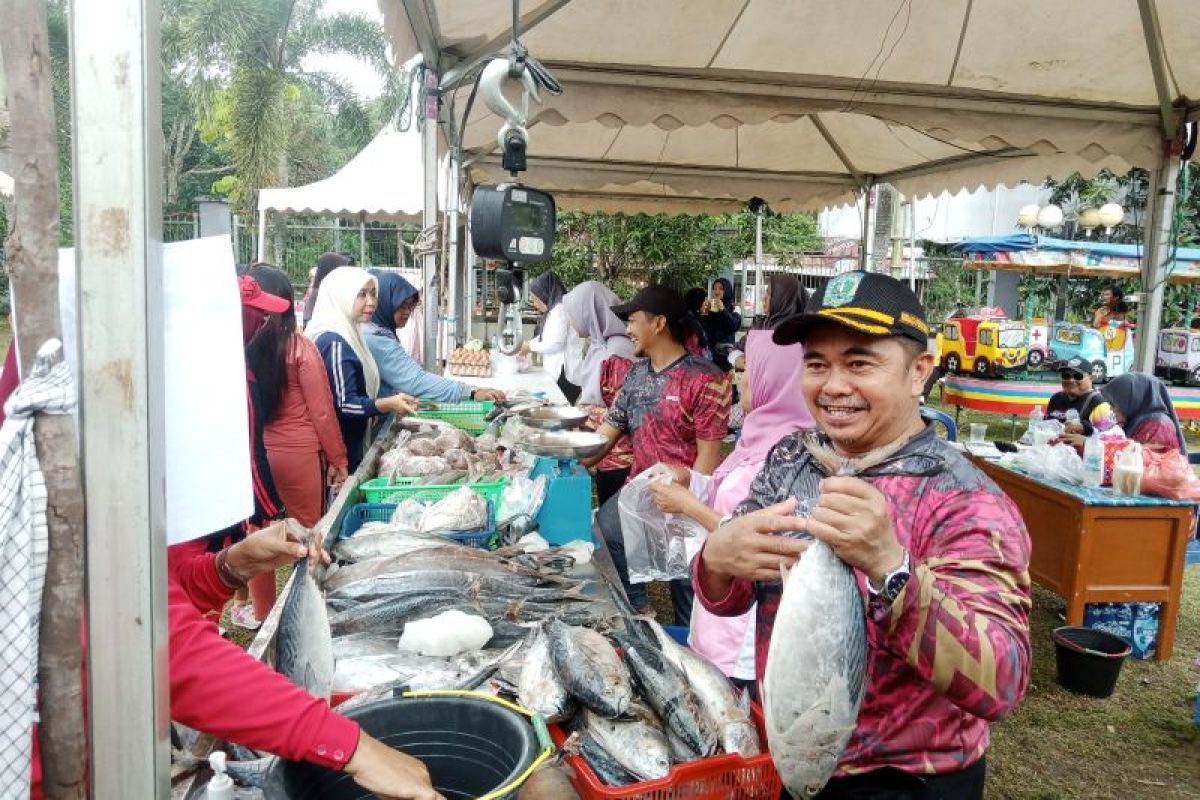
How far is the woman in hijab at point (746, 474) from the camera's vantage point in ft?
10.1

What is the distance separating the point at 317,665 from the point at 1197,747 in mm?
4544

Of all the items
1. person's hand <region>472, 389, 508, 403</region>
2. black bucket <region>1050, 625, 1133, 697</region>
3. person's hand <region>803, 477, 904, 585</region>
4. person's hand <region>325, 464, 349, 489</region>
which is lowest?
black bucket <region>1050, 625, 1133, 697</region>

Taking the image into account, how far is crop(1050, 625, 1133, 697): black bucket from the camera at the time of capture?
4414 mm

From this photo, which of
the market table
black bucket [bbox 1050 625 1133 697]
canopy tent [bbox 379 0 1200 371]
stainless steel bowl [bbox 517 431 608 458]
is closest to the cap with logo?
stainless steel bowl [bbox 517 431 608 458]

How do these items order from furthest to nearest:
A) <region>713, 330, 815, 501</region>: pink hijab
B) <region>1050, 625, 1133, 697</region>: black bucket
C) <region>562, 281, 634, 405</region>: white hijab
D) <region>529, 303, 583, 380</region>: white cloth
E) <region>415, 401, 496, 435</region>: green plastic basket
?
<region>529, 303, 583, 380</region>: white cloth, <region>562, 281, 634, 405</region>: white hijab, <region>415, 401, 496, 435</region>: green plastic basket, <region>1050, 625, 1133, 697</region>: black bucket, <region>713, 330, 815, 501</region>: pink hijab

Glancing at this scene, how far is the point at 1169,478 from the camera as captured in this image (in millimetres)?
4824

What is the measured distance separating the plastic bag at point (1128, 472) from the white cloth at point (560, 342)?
518 centimetres

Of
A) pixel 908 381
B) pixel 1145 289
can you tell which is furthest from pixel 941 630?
pixel 1145 289

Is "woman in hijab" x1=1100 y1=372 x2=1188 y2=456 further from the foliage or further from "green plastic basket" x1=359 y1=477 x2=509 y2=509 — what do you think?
the foliage

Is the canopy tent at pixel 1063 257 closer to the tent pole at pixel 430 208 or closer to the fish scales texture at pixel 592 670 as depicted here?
the tent pole at pixel 430 208

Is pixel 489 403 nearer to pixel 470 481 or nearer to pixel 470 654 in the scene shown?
pixel 470 481

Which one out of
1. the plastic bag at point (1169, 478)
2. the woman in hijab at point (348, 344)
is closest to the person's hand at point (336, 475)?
the woman in hijab at point (348, 344)

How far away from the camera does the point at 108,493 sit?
90 centimetres

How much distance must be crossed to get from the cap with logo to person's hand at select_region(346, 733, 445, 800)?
10.6ft
